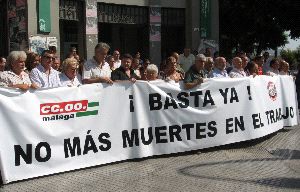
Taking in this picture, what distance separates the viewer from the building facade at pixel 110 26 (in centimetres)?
1470

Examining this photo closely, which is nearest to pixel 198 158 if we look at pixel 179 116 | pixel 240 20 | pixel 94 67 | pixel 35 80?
pixel 179 116

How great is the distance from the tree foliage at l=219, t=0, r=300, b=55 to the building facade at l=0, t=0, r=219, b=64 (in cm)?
555

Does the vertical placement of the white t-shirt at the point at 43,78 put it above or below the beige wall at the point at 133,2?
below

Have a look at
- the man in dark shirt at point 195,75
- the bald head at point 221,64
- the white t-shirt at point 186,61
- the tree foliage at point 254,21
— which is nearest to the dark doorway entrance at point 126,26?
the white t-shirt at point 186,61

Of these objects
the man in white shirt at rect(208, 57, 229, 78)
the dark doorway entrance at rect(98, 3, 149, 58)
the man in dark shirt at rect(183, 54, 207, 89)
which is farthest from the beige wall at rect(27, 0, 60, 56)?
the man in dark shirt at rect(183, 54, 207, 89)

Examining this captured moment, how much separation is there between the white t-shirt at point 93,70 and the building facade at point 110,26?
6894mm

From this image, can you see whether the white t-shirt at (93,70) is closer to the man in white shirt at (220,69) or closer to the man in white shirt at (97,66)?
the man in white shirt at (97,66)

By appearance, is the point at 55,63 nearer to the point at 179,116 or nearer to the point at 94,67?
the point at 94,67

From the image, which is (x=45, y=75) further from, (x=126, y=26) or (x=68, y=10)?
(x=126, y=26)

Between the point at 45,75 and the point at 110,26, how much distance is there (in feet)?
50.9

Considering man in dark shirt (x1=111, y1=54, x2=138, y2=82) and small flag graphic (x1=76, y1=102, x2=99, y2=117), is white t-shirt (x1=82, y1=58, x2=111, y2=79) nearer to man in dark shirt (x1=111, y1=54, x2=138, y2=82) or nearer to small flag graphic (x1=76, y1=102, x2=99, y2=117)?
man in dark shirt (x1=111, y1=54, x2=138, y2=82)

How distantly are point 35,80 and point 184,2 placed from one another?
534 inches

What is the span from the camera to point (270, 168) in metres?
6.96

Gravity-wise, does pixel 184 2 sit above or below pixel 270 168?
above
